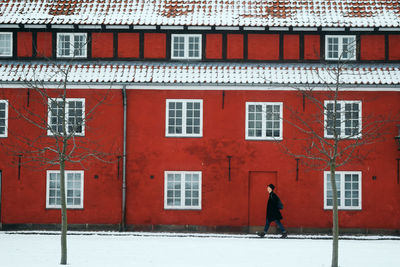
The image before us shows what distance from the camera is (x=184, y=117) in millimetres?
23750

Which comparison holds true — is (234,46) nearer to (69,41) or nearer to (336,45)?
(336,45)

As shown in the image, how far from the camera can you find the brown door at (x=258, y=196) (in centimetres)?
2344

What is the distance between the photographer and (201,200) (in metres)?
23.5

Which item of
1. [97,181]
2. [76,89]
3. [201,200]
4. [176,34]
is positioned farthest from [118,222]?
[176,34]

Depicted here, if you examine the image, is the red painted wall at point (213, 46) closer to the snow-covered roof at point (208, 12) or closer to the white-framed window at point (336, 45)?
the snow-covered roof at point (208, 12)

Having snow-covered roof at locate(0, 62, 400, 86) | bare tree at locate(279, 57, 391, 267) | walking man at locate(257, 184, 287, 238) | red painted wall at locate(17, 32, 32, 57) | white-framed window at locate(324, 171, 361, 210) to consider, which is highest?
red painted wall at locate(17, 32, 32, 57)

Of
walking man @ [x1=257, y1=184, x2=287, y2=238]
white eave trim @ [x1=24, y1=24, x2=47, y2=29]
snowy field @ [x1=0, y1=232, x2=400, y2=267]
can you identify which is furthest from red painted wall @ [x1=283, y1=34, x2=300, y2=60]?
white eave trim @ [x1=24, y1=24, x2=47, y2=29]

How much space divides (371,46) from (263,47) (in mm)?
4175

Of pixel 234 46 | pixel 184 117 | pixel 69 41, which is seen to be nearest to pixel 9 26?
pixel 69 41

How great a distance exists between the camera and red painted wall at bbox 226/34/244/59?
2444 cm

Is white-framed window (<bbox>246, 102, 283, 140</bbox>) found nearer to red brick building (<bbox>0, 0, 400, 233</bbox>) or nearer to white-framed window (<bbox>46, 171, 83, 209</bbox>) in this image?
red brick building (<bbox>0, 0, 400, 233</bbox>)

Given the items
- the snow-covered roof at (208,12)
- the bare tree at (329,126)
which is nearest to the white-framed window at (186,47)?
the snow-covered roof at (208,12)

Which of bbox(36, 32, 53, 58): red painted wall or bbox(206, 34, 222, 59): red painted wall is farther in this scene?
bbox(36, 32, 53, 58): red painted wall

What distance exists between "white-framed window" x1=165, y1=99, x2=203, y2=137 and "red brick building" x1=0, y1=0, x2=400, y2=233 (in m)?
0.04
